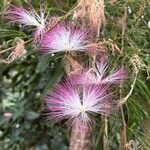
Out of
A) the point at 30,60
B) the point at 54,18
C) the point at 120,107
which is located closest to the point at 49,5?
the point at 54,18

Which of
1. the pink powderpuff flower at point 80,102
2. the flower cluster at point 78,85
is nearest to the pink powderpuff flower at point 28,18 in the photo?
the flower cluster at point 78,85

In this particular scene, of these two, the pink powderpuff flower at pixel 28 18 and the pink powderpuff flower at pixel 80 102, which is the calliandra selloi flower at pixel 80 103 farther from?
the pink powderpuff flower at pixel 28 18

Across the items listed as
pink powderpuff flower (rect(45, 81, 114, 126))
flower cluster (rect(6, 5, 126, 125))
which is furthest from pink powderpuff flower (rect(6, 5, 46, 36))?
pink powderpuff flower (rect(45, 81, 114, 126))

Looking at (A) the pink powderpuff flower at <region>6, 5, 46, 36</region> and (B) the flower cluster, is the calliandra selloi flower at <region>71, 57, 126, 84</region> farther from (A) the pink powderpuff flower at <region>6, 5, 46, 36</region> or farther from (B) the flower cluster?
(A) the pink powderpuff flower at <region>6, 5, 46, 36</region>

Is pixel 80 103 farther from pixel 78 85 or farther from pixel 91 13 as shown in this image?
pixel 91 13

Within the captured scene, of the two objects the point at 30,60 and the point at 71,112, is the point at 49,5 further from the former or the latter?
the point at 30,60

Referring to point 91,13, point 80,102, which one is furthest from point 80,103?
point 91,13
